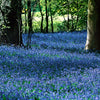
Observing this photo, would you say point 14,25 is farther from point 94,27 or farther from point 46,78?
point 46,78

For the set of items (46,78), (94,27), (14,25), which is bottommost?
(46,78)

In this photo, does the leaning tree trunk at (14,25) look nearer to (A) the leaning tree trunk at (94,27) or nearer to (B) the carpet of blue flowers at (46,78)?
(B) the carpet of blue flowers at (46,78)

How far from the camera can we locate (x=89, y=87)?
202 inches

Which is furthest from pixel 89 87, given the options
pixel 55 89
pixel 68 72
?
pixel 68 72

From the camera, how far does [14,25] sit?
11.2 meters

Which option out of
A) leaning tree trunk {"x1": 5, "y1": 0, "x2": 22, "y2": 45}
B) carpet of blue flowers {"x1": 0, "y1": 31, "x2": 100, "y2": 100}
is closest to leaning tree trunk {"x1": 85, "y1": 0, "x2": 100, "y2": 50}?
carpet of blue flowers {"x1": 0, "y1": 31, "x2": 100, "y2": 100}

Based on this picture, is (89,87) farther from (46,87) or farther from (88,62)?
(88,62)

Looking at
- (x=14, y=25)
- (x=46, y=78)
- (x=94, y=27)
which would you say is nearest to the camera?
(x=46, y=78)

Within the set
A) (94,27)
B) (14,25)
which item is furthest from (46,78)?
(94,27)

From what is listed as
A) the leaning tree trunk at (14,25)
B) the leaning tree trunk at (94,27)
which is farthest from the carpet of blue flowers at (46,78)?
the leaning tree trunk at (94,27)

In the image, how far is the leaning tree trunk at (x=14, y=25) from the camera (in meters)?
10.8

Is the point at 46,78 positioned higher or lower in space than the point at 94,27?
lower

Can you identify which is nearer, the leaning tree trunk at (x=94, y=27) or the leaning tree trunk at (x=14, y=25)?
the leaning tree trunk at (x=14, y=25)

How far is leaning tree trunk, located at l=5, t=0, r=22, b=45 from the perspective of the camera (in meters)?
10.8
